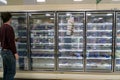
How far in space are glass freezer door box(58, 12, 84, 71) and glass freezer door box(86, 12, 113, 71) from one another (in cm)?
19

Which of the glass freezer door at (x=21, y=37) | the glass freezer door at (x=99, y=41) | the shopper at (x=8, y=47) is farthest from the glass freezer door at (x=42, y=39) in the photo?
the shopper at (x=8, y=47)

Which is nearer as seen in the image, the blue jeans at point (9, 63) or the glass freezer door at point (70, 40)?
the blue jeans at point (9, 63)

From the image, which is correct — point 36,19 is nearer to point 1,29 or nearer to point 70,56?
point 70,56

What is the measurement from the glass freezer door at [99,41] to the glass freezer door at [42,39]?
0.85m

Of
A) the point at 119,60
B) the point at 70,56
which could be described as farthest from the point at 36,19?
the point at 119,60

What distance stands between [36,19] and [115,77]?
2.23m

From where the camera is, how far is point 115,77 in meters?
4.39

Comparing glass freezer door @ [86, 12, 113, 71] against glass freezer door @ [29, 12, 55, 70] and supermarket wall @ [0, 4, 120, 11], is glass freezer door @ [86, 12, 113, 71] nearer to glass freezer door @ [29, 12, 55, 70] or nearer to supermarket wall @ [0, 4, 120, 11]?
supermarket wall @ [0, 4, 120, 11]

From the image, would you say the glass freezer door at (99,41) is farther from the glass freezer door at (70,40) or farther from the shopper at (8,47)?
the shopper at (8,47)

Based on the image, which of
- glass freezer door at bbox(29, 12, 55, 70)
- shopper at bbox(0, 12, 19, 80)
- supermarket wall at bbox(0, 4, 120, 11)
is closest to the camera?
shopper at bbox(0, 12, 19, 80)

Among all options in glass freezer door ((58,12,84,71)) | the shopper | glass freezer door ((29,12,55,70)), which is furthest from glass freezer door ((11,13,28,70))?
the shopper

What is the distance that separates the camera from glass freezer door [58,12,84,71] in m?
4.77

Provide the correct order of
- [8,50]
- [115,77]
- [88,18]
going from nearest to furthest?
[8,50] → [115,77] → [88,18]

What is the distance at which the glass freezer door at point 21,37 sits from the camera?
4832 mm
